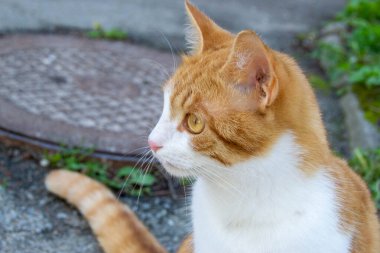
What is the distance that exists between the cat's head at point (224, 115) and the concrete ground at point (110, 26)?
101cm

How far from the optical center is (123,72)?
389 cm

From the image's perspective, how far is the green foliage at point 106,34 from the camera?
4328 mm

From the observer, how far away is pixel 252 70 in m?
1.92

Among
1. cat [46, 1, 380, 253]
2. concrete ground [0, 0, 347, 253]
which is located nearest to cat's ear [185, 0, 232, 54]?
cat [46, 1, 380, 253]

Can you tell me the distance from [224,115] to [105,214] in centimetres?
100

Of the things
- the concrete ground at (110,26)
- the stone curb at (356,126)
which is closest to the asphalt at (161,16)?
the concrete ground at (110,26)

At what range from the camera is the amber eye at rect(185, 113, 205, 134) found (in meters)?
1.97

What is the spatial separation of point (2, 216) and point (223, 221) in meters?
1.21

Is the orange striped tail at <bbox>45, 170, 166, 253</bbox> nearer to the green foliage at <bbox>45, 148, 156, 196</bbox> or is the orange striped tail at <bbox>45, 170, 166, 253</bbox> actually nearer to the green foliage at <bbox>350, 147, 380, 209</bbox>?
the green foliage at <bbox>45, 148, 156, 196</bbox>

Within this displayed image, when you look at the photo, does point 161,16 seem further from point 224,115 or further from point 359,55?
point 224,115

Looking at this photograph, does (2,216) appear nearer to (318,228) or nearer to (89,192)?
(89,192)

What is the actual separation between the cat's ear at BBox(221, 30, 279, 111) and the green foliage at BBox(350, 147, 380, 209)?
142cm

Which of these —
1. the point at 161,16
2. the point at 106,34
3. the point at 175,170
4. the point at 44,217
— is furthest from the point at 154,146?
the point at 161,16

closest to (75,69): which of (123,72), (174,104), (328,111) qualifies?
(123,72)
